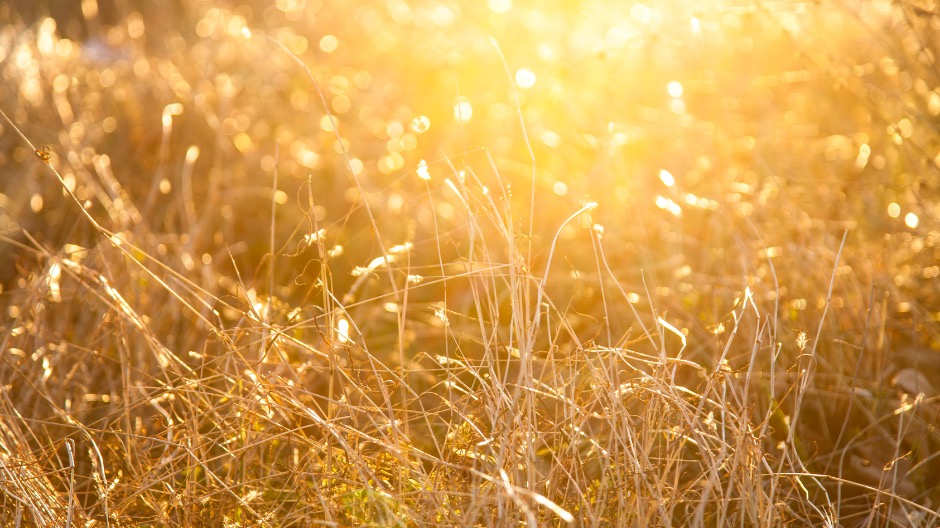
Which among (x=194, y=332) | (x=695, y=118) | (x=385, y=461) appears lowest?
(x=695, y=118)

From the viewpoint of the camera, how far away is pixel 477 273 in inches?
63.1

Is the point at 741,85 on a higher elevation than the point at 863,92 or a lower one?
lower

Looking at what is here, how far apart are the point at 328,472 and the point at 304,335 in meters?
0.87

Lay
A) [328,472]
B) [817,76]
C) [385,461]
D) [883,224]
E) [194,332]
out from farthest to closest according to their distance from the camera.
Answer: [817,76], [883,224], [194,332], [385,461], [328,472]

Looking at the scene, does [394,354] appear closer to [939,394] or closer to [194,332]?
[194,332]

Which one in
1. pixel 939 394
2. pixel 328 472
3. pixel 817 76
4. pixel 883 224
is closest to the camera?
pixel 328 472

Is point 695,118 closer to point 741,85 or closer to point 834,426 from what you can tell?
point 741,85

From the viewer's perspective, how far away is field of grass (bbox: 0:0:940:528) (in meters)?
1.42

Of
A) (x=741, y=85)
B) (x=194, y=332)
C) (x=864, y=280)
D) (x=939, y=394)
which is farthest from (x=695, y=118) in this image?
(x=194, y=332)

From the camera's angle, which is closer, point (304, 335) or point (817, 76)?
point (304, 335)

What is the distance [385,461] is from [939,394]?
1288mm

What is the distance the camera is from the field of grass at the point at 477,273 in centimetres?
142

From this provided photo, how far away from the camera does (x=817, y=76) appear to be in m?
2.79

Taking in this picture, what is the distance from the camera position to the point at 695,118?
3469 millimetres
